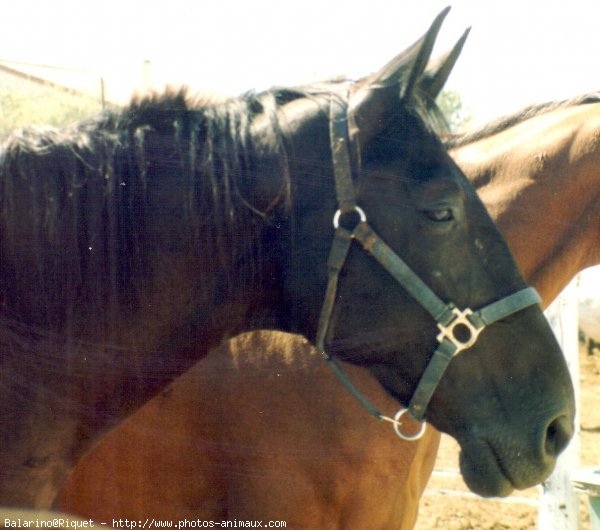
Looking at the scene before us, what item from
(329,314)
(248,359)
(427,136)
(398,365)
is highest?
(427,136)

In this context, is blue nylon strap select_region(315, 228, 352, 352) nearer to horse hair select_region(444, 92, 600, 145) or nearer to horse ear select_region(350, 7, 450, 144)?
horse ear select_region(350, 7, 450, 144)

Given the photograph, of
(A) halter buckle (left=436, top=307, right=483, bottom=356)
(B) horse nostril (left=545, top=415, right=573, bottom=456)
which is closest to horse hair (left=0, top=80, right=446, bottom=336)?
(A) halter buckle (left=436, top=307, right=483, bottom=356)

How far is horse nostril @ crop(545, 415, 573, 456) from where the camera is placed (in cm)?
189

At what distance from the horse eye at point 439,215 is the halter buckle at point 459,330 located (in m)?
0.23

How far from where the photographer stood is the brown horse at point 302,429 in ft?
8.39

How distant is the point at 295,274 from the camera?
1.86 metres

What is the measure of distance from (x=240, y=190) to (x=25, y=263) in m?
0.55

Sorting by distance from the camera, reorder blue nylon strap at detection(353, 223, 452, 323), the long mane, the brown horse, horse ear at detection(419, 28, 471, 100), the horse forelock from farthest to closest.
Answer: the horse forelock, the brown horse, horse ear at detection(419, 28, 471, 100), blue nylon strap at detection(353, 223, 452, 323), the long mane

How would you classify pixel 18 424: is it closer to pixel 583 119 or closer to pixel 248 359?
pixel 248 359

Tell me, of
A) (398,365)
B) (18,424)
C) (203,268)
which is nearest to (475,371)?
(398,365)

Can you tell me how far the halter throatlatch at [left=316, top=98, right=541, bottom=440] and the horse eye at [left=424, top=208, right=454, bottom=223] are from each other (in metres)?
0.14

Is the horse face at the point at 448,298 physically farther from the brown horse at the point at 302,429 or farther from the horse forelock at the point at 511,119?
the horse forelock at the point at 511,119

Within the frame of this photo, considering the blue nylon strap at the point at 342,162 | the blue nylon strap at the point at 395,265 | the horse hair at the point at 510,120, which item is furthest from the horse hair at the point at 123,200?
the horse hair at the point at 510,120

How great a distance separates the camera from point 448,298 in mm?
1840
